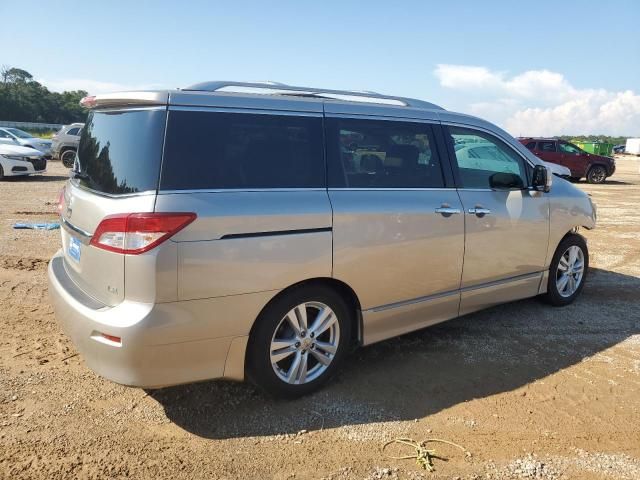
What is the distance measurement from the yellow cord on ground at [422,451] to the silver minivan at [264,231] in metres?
0.73

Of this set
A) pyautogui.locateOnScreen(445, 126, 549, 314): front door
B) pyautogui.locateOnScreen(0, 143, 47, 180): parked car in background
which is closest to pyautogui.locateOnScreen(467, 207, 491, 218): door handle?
pyautogui.locateOnScreen(445, 126, 549, 314): front door

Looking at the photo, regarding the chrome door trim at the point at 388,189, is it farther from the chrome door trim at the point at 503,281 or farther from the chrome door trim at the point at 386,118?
the chrome door trim at the point at 503,281

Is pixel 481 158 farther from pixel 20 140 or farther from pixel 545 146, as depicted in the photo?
pixel 20 140

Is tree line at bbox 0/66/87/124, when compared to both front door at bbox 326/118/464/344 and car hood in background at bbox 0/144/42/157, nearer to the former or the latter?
car hood in background at bbox 0/144/42/157

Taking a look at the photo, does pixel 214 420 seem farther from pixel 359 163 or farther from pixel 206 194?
pixel 359 163

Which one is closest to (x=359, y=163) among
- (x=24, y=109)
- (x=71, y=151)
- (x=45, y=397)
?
(x=45, y=397)

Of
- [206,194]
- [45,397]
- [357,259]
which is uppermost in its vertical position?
[206,194]

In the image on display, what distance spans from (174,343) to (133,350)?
21cm

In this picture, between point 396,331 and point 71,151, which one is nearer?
point 396,331

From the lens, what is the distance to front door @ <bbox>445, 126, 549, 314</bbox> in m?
4.39

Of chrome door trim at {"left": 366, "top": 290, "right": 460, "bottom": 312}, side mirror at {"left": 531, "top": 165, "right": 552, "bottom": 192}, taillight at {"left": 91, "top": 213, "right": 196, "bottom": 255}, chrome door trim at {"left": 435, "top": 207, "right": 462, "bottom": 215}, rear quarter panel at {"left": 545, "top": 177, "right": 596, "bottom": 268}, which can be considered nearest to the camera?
taillight at {"left": 91, "top": 213, "right": 196, "bottom": 255}

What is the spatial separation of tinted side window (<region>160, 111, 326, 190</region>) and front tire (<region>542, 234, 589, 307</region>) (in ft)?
10.0

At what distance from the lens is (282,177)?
3.36 m

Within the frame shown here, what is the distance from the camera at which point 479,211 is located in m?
4.38
